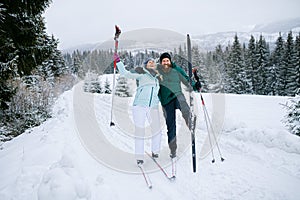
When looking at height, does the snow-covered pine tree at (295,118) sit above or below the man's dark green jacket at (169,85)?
below

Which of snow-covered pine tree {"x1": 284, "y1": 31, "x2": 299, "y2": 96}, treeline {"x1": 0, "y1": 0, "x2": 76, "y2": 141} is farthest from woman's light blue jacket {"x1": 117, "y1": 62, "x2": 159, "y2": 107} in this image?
snow-covered pine tree {"x1": 284, "y1": 31, "x2": 299, "y2": 96}

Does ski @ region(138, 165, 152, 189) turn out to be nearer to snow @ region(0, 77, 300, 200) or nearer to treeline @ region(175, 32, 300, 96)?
snow @ region(0, 77, 300, 200)

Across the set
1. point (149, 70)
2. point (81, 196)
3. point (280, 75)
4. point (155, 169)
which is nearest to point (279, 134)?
point (155, 169)

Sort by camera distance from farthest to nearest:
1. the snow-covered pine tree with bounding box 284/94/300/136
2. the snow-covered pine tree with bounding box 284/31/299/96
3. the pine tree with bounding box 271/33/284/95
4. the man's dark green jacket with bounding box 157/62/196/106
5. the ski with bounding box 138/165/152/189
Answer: the pine tree with bounding box 271/33/284/95, the snow-covered pine tree with bounding box 284/31/299/96, the snow-covered pine tree with bounding box 284/94/300/136, the man's dark green jacket with bounding box 157/62/196/106, the ski with bounding box 138/165/152/189

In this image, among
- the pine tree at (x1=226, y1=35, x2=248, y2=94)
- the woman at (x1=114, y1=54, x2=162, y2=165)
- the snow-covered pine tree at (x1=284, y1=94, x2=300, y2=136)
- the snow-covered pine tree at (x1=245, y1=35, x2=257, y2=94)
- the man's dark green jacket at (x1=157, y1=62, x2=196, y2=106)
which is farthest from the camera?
the snow-covered pine tree at (x1=245, y1=35, x2=257, y2=94)

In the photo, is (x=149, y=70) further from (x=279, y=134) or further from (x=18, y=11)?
(x=18, y=11)

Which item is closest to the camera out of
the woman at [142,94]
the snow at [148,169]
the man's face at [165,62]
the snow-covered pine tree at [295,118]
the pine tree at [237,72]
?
the snow at [148,169]

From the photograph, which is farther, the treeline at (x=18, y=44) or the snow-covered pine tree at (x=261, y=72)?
the snow-covered pine tree at (x=261, y=72)

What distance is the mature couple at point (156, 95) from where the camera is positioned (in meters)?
4.00

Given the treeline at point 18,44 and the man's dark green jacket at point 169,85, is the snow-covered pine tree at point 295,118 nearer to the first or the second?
the man's dark green jacket at point 169,85

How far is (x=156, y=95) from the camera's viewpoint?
4164 mm

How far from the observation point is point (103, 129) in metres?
6.70

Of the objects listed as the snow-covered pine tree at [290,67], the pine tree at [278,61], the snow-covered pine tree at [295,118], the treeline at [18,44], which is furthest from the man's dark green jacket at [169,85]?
the pine tree at [278,61]

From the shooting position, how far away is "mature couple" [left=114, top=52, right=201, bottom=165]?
4.00m
